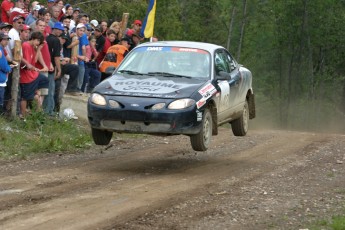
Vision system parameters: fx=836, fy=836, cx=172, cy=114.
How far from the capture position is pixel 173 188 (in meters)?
10.8

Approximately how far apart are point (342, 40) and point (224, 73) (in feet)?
175

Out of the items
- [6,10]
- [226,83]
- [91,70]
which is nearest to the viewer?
[226,83]

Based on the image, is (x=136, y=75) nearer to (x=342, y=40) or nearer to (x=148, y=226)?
(x=148, y=226)

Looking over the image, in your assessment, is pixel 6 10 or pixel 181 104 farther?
pixel 6 10

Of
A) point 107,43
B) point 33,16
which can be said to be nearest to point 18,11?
point 33,16

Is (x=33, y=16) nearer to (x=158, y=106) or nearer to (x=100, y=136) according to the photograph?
(x=100, y=136)

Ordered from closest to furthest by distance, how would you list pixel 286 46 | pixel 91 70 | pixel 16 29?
pixel 16 29, pixel 91 70, pixel 286 46

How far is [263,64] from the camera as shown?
231 feet

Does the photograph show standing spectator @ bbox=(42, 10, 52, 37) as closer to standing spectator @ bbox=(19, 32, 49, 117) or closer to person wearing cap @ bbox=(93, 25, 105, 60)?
standing spectator @ bbox=(19, 32, 49, 117)

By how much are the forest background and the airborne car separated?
155 ft

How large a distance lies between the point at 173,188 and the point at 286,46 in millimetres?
58621

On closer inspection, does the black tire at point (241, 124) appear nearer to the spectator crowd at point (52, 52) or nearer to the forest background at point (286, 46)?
the spectator crowd at point (52, 52)

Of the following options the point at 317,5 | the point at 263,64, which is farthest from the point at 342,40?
the point at 263,64

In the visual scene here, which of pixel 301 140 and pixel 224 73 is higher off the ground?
→ pixel 224 73
